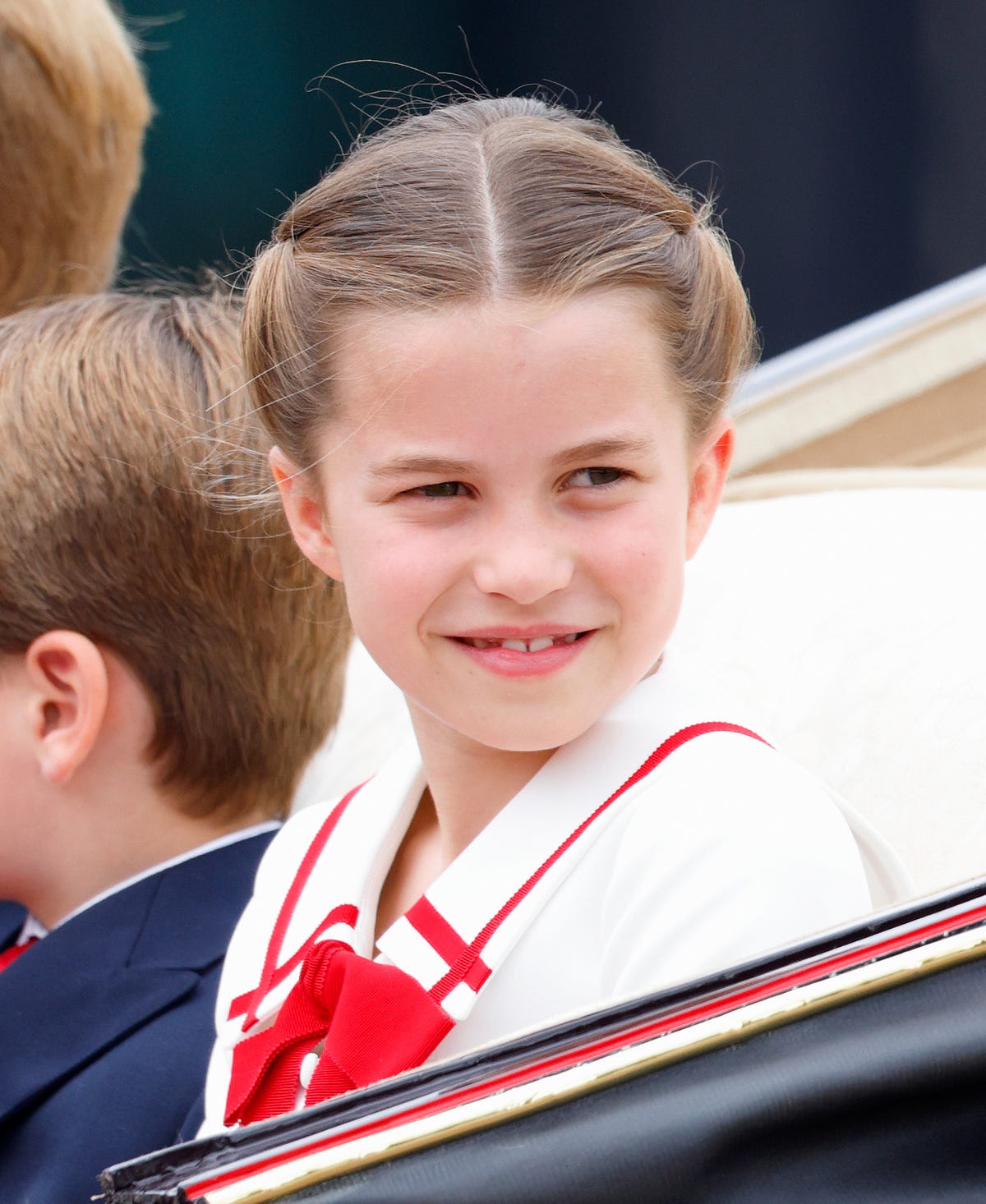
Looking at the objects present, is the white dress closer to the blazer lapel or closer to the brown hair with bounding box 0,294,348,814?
the blazer lapel

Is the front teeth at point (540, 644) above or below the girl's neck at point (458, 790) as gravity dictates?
above

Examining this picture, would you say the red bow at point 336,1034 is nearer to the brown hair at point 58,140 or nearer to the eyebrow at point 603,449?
the eyebrow at point 603,449

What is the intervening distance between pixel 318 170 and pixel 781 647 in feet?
3.82

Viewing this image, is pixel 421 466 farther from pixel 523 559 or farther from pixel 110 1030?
pixel 110 1030

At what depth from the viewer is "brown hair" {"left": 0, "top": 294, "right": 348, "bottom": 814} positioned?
3.35ft

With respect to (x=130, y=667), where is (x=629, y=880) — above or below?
below

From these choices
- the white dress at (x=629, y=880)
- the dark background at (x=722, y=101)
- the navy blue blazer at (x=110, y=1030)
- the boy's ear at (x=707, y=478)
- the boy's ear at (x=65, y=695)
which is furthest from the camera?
the dark background at (x=722, y=101)

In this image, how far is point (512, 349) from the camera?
671mm

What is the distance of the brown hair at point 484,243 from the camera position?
700 mm

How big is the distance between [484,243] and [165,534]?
1.38 feet

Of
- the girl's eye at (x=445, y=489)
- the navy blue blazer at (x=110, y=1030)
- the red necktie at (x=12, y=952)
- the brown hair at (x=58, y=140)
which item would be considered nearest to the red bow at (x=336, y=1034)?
the navy blue blazer at (x=110, y=1030)

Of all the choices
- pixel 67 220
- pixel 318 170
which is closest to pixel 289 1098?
pixel 67 220

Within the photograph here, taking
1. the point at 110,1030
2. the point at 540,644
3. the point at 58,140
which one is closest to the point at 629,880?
the point at 540,644

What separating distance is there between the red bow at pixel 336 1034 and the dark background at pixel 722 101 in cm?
127
